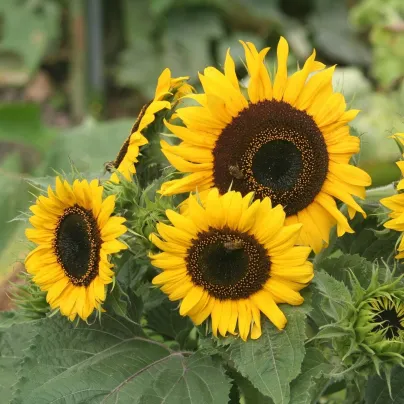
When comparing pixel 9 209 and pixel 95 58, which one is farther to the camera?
pixel 95 58

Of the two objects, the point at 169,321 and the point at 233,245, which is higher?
the point at 233,245

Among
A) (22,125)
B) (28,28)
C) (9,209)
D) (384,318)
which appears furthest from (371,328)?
(28,28)

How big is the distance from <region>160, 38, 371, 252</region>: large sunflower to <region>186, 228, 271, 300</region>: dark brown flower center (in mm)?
34

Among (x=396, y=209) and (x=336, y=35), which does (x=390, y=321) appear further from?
(x=336, y=35)

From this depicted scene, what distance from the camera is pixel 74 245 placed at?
569 mm

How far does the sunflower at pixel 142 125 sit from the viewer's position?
0.58 meters

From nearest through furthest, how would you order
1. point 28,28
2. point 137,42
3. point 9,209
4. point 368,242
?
point 368,242 < point 9,209 < point 28,28 < point 137,42

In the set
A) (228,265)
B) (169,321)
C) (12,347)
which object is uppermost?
(228,265)

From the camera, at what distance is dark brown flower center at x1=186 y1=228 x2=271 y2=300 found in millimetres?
547

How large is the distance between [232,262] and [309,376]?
10 centimetres

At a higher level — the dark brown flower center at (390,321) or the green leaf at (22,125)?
the dark brown flower center at (390,321)

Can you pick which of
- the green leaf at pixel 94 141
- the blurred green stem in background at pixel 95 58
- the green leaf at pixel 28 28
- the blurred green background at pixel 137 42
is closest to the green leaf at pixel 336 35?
the blurred green background at pixel 137 42

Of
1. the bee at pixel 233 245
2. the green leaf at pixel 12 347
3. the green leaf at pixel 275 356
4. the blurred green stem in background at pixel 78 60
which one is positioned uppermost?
the bee at pixel 233 245

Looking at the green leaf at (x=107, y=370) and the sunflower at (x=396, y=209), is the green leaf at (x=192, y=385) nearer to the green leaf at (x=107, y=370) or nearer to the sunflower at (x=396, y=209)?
the green leaf at (x=107, y=370)
